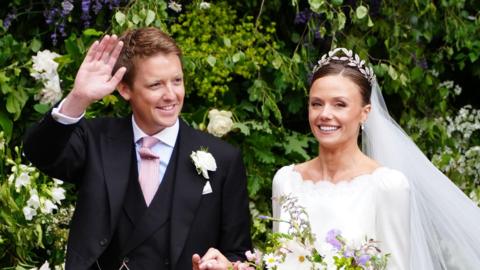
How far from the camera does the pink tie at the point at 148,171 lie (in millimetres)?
3445

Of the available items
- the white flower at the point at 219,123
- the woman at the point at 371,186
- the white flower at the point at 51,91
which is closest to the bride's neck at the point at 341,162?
the woman at the point at 371,186

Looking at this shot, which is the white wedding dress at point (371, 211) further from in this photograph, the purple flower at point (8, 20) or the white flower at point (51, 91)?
the purple flower at point (8, 20)

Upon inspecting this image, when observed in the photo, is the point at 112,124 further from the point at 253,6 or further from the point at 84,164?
the point at 253,6

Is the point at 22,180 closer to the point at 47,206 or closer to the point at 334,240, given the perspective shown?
the point at 47,206

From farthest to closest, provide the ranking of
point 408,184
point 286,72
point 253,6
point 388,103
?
point 388,103
point 253,6
point 286,72
point 408,184

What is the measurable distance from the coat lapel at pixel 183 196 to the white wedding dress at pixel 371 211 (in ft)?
0.99

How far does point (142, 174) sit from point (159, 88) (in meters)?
0.32

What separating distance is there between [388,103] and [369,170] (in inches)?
90.5

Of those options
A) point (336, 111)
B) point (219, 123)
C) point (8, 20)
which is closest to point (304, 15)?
point (219, 123)

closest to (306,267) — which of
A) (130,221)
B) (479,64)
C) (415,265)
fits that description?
(415,265)

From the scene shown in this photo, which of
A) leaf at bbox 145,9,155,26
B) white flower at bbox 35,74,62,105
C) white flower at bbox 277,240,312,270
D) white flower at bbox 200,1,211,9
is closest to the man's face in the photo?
white flower at bbox 277,240,312,270

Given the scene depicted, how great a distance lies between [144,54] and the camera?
343 centimetres

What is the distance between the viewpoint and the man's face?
3.41 meters

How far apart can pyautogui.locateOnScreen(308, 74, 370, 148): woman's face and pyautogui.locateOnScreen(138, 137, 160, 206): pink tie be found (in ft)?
1.97
